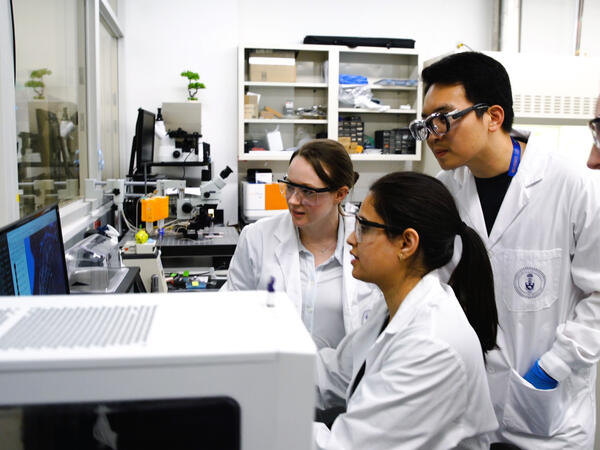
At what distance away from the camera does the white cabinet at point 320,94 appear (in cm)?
422

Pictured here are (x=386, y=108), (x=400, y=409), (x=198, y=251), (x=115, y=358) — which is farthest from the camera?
(x=386, y=108)

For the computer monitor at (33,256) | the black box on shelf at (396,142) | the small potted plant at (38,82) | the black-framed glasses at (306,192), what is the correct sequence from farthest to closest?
the black box on shelf at (396,142) < the small potted plant at (38,82) < the black-framed glasses at (306,192) < the computer monitor at (33,256)

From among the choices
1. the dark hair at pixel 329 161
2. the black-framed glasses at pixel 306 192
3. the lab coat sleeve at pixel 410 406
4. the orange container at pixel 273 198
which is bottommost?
the lab coat sleeve at pixel 410 406

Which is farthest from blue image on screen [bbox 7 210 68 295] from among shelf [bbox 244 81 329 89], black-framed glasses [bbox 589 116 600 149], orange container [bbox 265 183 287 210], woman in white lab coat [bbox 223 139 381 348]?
shelf [bbox 244 81 329 89]

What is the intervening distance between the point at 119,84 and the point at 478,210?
3483 mm

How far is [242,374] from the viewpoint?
48 centimetres

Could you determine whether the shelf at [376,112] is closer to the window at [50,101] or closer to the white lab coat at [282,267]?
the window at [50,101]

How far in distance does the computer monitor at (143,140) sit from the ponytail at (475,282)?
258 centimetres

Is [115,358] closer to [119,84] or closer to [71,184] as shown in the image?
[71,184]

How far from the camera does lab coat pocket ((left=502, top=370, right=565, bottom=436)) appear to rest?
4.54 feet

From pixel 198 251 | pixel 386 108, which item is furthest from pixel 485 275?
pixel 386 108

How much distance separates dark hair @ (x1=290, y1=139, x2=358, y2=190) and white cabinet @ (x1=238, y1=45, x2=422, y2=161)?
2536 mm

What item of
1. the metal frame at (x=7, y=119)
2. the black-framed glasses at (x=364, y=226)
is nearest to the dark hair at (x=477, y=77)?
the black-framed glasses at (x=364, y=226)

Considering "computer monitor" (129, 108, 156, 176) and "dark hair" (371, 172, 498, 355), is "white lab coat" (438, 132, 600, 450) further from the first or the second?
"computer monitor" (129, 108, 156, 176)
